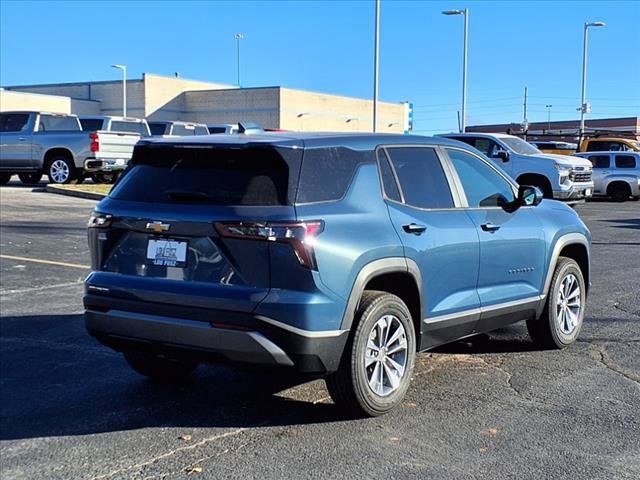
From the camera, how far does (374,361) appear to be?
15.9 ft

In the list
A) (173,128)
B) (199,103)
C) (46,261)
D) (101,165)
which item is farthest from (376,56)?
(199,103)

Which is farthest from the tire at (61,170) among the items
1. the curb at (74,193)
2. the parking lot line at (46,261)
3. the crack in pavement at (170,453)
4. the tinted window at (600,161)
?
the crack in pavement at (170,453)

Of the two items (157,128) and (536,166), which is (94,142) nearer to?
(157,128)

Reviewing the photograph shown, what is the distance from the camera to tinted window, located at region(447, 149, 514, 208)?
582 cm

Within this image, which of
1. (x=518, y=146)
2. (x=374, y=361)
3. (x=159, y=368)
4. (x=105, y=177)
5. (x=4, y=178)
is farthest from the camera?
(x=4, y=178)

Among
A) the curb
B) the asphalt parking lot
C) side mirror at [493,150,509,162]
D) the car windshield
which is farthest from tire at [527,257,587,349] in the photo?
the curb

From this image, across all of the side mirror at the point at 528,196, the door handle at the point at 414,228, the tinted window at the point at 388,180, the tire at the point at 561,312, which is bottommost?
the tire at the point at 561,312

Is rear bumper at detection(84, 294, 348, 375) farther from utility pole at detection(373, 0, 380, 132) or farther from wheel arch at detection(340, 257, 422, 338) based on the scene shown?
utility pole at detection(373, 0, 380, 132)

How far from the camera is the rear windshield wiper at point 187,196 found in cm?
454

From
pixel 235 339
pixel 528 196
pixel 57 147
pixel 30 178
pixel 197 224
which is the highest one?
pixel 57 147

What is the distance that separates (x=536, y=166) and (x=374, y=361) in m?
16.0

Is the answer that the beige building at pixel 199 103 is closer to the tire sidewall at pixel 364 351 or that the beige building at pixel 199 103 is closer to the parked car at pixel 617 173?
the parked car at pixel 617 173

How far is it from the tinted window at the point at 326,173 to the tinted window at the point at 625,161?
77.6ft

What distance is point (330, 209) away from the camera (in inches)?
178
